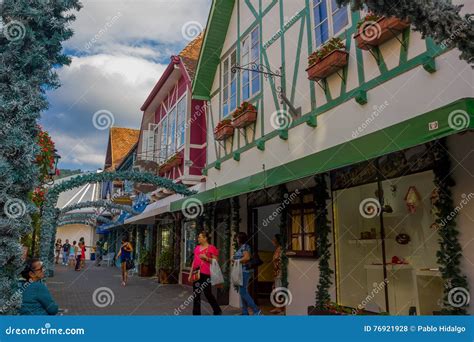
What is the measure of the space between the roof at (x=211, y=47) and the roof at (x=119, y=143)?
19.2 meters

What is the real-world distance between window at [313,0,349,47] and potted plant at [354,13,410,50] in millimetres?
769

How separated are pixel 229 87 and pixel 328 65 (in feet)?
16.0

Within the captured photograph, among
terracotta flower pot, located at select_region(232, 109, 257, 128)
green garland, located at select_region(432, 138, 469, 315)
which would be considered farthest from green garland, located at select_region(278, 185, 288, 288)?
green garland, located at select_region(432, 138, 469, 315)

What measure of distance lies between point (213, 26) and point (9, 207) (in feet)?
28.8

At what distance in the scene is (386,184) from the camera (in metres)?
6.07

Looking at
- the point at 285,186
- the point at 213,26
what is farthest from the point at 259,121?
the point at 213,26

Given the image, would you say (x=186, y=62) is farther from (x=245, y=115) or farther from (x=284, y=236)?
(x=284, y=236)

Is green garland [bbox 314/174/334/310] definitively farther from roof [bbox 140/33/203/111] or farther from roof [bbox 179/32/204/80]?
roof [bbox 179/32/204/80]

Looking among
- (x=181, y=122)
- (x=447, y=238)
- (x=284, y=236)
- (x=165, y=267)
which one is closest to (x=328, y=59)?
(x=447, y=238)

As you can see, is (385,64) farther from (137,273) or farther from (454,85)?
(137,273)

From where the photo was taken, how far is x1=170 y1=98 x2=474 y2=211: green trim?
3.50m

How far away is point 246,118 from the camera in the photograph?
9.23 m

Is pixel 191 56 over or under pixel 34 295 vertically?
over

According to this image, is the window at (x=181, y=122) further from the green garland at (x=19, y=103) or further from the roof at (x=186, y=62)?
the green garland at (x=19, y=103)
